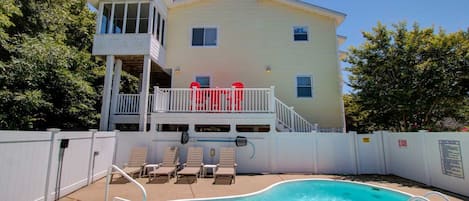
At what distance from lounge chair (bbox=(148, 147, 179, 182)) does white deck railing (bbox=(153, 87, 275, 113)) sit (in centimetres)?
181

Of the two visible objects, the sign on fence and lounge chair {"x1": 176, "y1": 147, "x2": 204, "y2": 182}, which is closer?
the sign on fence

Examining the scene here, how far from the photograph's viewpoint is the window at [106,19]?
11.7m

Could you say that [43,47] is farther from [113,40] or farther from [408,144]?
[408,144]

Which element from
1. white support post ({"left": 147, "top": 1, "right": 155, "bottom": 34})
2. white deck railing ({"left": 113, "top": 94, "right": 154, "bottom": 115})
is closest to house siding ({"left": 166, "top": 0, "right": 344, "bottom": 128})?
white support post ({"left": 147, "top": 1, "right": 155, "bottom": 34})

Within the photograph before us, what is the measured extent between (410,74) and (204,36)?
10520 mm

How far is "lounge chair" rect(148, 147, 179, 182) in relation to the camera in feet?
27.9

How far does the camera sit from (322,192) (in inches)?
307

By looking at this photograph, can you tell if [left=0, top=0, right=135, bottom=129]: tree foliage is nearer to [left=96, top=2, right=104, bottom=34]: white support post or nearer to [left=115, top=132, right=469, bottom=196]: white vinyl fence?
[left=96, top=2, right=104, bottom=34]: white support post

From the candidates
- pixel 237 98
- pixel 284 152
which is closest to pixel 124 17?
pixel 237 98

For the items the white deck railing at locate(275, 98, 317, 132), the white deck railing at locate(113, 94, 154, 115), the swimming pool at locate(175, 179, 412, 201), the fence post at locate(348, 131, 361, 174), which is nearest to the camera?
the swimming pool at locate(175, 179, 412, 201)

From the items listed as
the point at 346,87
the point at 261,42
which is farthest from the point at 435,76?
the point at 261,42

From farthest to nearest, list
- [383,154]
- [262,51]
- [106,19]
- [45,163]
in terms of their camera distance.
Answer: [262,51] < [106,19] < [383,154] < [45,163]

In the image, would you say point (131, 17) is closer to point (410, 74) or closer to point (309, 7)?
point (309, 7)

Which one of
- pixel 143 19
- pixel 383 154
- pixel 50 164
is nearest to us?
pixel 50 164
